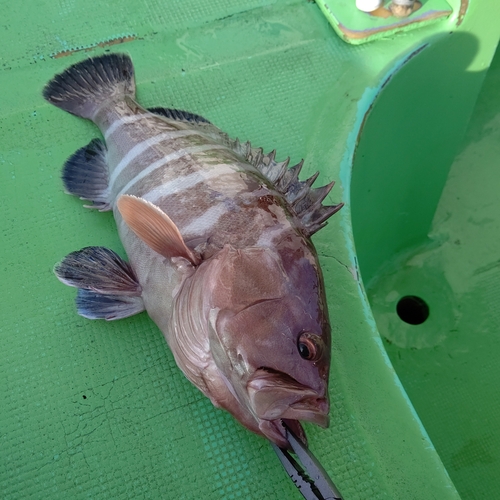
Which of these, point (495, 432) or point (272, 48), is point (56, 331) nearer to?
point (272, 48)

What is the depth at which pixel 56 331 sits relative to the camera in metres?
1.53

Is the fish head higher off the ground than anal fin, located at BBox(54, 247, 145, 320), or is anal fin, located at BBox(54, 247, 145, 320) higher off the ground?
anal fin, located at BBox(54, 247, 145, 320)

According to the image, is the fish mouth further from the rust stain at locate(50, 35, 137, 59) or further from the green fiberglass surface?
the rust stain at locate(50, 35, 137, 59)

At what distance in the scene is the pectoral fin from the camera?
120 cm

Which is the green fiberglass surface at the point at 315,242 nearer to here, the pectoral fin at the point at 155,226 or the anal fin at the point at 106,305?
the anal fin at the point at 106,305

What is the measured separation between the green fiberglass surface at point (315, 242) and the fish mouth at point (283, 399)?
39cm

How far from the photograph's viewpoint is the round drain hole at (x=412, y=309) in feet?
8.50

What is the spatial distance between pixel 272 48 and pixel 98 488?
6.56 ft

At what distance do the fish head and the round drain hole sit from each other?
1.60m

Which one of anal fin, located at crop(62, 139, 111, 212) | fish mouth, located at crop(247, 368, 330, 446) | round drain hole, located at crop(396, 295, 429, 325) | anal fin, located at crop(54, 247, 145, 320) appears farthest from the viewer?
round drain hole, located at crop(396, 295, 429, 325)

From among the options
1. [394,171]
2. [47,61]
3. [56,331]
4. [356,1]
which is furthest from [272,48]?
[56,331]

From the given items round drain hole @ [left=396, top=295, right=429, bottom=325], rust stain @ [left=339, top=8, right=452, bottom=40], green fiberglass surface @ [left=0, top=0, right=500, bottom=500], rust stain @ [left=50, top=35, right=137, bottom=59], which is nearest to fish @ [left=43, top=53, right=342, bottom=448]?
green fiberglass surface @ [left=0, top=0, right=500, bottom=500]

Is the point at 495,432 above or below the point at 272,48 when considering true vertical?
below

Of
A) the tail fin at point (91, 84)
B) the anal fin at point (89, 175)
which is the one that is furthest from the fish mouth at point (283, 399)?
the tail fin at point (91, 84)
